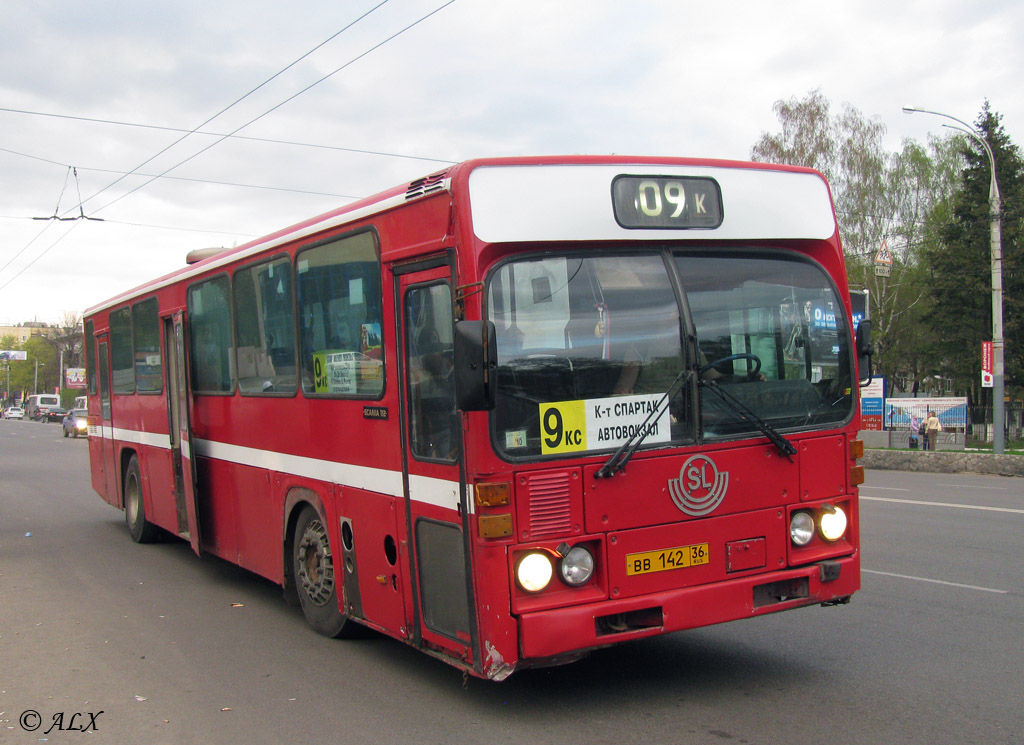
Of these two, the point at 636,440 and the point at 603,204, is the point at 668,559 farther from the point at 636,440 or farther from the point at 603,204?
the point at 603,204

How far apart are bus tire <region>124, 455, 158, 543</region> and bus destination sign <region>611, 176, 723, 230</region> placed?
27.7ft

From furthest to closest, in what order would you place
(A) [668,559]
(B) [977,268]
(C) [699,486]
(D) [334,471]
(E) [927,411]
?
(B) [977,268] → (E) [927,411] → (D) [334,471] → (C) [699,486] → (A) [668,559]

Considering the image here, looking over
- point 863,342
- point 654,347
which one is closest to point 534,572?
point 654,347

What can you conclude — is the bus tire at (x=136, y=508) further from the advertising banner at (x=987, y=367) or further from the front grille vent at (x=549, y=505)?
the advertising banner at (x=987, y=367)

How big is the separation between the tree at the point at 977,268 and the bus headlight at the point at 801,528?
37.4 meters

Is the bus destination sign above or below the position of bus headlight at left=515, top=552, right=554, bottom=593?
above

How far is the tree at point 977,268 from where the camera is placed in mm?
40625

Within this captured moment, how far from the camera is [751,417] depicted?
5.49 m

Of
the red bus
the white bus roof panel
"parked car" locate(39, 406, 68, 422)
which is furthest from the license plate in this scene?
"parked car" locate(39, 406, 68, 422)

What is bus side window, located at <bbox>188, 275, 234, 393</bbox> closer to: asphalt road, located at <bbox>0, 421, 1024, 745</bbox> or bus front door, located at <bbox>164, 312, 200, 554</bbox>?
bus front door, located at <bbox>164, 312, 200, 554</bbox>

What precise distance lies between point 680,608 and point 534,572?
0.86 metres

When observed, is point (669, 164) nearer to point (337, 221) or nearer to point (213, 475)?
point (337, 221)

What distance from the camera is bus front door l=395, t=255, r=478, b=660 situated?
5.23 m

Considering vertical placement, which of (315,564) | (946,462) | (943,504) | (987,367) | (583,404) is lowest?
(946,462)
